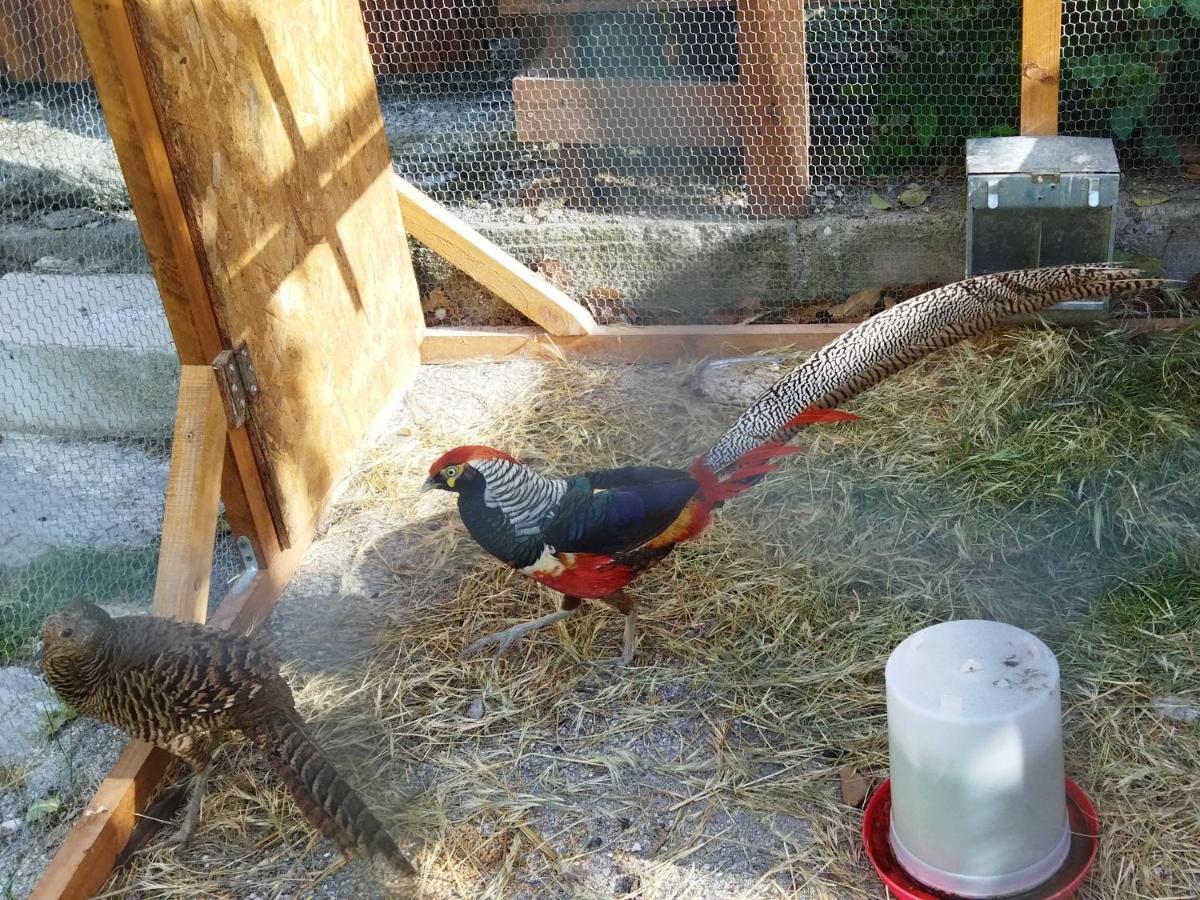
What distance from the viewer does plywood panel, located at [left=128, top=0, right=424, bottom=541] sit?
2926 mm

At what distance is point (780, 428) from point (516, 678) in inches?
→ 36.3

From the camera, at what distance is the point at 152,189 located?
280 centimetres

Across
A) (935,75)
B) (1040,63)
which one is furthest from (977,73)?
(1040,63)

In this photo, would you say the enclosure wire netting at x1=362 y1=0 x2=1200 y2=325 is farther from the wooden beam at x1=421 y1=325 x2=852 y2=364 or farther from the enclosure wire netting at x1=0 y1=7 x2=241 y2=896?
the enclosure wire netting at x1=0 y1=7 x2=241 y2=896

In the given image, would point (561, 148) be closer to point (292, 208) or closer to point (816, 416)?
point (292, 208)

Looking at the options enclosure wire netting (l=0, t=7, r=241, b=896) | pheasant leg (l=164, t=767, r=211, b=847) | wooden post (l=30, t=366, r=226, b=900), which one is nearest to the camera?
pheasant leg (l=164, t=767, r=211, b=847)

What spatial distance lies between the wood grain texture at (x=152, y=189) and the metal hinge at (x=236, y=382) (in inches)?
1.3

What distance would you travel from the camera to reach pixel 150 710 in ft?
8.11

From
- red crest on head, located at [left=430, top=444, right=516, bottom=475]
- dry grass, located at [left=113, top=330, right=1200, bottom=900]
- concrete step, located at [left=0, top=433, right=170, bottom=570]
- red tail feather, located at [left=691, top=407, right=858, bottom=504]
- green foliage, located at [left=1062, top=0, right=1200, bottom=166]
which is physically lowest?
dry grass, located at [left=113, top=330, right=1200, bottom=900]

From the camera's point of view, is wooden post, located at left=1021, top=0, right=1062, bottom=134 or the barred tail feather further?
wooden post, located at left=1021, top=0, right=1062, bottom=134

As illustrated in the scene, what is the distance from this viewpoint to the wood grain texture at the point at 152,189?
2658 mm

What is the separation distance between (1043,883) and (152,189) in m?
2.37

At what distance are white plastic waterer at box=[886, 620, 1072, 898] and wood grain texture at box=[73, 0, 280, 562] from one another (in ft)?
6.03

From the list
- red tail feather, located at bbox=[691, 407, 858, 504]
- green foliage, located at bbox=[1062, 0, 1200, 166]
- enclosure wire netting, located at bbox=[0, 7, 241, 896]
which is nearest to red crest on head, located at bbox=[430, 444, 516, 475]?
red tail feather, located at bbox=[691, 407, 858, 504]
